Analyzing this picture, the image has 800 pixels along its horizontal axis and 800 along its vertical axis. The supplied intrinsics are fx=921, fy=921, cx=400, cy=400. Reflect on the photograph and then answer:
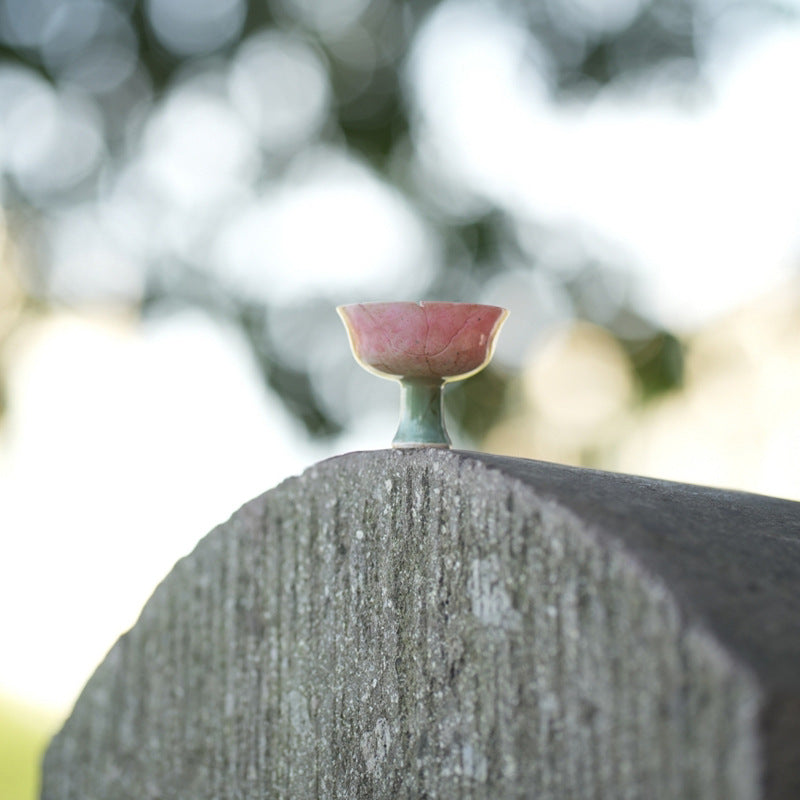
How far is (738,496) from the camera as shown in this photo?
5.67ft

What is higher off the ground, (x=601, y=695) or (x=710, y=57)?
(x=710, y=57)

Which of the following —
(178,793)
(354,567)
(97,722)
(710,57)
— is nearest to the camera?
(354,567)

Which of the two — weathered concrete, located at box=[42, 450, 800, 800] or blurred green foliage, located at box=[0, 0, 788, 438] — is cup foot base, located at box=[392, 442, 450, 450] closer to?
weathered concrete, located at box=[42, 450, 800, 800]

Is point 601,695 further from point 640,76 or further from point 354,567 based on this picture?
point 640,76

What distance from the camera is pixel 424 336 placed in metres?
1.51

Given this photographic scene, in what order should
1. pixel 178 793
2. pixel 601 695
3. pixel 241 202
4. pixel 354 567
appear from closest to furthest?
pixel 601 695 → pixel 354 567 → pixel 178 793 → pixel 241 202

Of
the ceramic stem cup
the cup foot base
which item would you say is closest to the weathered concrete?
the cup foot base

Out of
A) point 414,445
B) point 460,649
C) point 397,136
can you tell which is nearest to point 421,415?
point 414,445

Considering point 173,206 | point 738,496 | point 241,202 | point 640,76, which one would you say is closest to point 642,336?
point 640,76

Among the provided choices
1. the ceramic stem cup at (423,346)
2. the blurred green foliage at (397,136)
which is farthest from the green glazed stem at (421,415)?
the blurred green foliage at (397,136)

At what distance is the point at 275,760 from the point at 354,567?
0.35 meters

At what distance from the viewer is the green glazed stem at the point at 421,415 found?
4.93ft

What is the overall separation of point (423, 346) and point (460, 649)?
50 cm

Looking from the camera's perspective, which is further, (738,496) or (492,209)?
(492,209)
